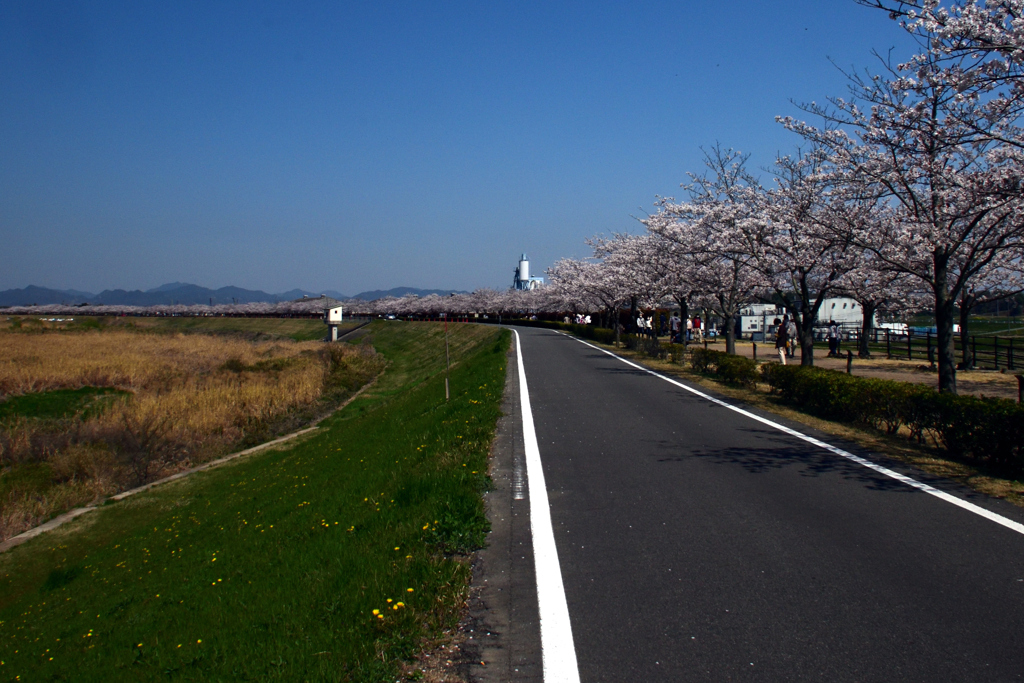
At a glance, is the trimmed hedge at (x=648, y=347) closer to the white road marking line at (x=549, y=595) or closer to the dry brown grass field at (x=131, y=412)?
the dry brown grass field at (x=131, y=412)

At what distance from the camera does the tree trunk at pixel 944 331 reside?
41.3 ft

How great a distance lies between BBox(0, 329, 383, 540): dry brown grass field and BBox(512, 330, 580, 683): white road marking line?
1239 cm

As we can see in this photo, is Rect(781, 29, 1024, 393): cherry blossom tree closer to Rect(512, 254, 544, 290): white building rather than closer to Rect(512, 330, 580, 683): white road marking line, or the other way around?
Rect(512, 330, 580, 683): white road marking line

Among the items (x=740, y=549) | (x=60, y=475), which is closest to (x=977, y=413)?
(x=740, y=549)

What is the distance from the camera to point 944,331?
41.9 feet

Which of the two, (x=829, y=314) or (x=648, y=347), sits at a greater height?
(x=829, y=314)

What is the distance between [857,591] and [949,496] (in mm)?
3261

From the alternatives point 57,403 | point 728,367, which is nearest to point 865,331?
point 728,367

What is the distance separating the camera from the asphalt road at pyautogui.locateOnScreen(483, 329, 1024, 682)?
3871mm

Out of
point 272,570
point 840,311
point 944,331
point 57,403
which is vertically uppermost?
point 840,311

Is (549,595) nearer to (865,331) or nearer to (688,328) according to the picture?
(865,331)

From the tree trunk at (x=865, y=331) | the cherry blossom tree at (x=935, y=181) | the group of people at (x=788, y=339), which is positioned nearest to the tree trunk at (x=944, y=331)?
the cherry blossom tree at (x=935, y=181)

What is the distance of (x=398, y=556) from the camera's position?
554 cm

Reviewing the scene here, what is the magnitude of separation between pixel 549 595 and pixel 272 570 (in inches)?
130
